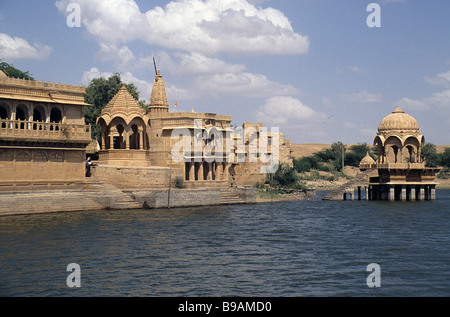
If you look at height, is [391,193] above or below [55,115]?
below

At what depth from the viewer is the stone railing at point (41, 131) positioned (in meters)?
37.2

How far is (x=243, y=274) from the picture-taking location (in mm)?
21922

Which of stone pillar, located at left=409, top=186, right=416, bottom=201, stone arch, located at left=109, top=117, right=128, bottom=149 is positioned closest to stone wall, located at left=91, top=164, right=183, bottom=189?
stone arch, located at left=109, top=117, right=128, bottom=149

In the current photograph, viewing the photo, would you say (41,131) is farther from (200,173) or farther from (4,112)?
(200,173)

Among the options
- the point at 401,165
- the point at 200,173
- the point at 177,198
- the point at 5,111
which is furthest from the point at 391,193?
the point at 5,111

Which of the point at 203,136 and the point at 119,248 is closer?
the point at 119,248

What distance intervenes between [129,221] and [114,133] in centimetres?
1551

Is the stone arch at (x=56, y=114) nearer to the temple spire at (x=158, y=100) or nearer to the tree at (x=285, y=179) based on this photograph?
the temple spire at (x=158, y=100)

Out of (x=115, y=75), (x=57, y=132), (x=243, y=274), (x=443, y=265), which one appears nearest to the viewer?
(x=243, y=274)

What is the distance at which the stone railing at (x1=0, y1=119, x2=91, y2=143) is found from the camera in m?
37.2

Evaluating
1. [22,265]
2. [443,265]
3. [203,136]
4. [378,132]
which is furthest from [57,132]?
[378,132]

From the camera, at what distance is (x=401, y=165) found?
2111 inches

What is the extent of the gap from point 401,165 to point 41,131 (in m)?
30.7
